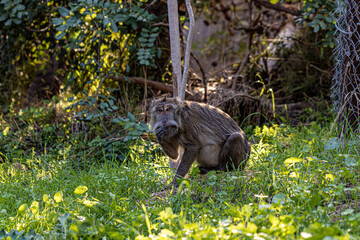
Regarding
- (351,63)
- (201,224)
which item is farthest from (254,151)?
(201,224)

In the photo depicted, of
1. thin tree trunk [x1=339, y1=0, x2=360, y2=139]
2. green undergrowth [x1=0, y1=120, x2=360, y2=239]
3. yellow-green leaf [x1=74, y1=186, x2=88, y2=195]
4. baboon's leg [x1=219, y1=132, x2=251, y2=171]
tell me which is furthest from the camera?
baboon's leg [x1=219, y1=132, x2=251, y2=171]

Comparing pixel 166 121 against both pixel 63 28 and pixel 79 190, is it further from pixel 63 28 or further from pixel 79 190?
pixel 63 28

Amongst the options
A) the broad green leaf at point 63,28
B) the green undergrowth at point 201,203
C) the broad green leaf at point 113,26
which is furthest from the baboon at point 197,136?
the broad green leaf at point 63,28

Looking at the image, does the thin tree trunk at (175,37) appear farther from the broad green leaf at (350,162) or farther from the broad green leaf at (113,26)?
the broad green leaf at (350,162)

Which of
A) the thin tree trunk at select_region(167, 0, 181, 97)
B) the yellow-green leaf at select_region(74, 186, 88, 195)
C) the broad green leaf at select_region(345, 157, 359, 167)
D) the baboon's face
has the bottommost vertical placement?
the yellow-green leaf at select_region(74, 186, 88, 195)

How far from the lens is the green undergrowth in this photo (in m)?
2.99

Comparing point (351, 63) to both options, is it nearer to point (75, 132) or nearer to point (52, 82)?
point (75, 132)

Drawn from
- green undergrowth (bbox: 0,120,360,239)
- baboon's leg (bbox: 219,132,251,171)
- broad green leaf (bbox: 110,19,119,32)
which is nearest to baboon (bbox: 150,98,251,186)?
baboon's leg (bbox: 219,132,251,171)

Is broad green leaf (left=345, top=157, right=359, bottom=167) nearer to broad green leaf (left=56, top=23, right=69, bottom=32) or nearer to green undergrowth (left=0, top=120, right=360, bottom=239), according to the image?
green undergrowth (left=0, top=120, right=360, bottom=239)

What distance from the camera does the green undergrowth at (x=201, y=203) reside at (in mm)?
2992

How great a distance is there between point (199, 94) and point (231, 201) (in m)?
4.26

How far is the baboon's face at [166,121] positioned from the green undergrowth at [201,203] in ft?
1.57

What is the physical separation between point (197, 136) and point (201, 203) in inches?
60.1

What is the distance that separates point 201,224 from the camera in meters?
3.26
